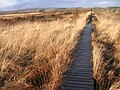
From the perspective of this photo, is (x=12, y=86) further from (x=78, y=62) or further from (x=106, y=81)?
(x=78, y=62)

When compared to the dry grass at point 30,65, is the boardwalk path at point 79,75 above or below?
below

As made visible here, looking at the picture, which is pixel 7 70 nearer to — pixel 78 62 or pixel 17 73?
pixel 17 73

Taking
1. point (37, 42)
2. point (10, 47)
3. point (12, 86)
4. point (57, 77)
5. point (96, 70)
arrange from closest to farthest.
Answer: point (12, 86) → point (57, 77) → point (96, 70) → point (10, 47) → point (37, 42)

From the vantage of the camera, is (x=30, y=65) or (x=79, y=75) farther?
(x=30, y=65)

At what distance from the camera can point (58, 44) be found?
32.0 ft

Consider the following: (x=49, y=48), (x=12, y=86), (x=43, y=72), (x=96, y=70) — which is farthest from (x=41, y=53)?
(x=12, y=86)

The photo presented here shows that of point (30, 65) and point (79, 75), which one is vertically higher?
point (30, 65)

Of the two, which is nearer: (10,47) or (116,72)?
(116,72)

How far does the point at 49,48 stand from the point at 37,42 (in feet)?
3.11

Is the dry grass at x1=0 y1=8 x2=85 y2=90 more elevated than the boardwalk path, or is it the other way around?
the dry grass at x1=0 y1=8 x2=85 y2=90

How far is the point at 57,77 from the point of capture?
5805 millimetres

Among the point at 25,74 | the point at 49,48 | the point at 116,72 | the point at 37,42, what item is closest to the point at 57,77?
the point at 25,74

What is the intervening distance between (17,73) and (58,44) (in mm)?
4009

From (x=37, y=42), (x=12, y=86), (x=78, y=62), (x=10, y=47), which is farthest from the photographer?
(x=37, y=42)
